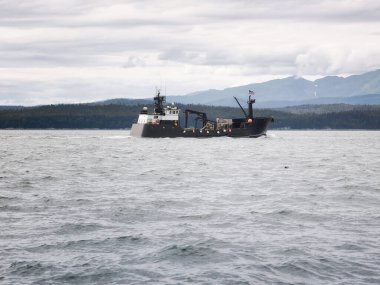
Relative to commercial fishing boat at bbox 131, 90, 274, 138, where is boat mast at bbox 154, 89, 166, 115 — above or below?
above

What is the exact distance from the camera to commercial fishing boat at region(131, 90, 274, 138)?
14775cm

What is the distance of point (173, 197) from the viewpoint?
122ft

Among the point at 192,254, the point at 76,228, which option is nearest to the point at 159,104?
the point at 76,228

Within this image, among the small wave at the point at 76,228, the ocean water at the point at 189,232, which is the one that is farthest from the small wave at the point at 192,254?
the small wave at the point at 76,228

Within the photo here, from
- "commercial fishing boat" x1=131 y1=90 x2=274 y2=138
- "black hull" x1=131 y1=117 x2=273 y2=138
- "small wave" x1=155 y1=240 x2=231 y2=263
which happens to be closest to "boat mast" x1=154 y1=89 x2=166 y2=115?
"commercial fishing boat" x1=131 y1=90 x2=274 y2=138

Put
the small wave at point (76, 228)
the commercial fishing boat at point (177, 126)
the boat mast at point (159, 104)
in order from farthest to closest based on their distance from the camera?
the commercial fishing boat at point (177, 126), the boat mast at point (159, 104), the small wave at point (76, 228)

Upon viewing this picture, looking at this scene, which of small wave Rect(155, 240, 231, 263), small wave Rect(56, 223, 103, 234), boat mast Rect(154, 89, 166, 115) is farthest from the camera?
boat mast Rect(154, 89, 166, 115)

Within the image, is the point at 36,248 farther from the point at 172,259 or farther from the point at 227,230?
the point at 227,230

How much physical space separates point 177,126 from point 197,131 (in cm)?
872

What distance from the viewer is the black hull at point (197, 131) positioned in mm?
149125

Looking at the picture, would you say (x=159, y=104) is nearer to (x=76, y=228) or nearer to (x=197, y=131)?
(x=197, y=131)

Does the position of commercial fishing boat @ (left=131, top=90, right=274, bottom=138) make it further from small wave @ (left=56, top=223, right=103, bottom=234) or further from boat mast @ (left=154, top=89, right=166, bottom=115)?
small wave @ (left=56, top=223, right=103, bottom=234)

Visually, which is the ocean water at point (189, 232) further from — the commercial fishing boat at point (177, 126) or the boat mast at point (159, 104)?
the commercial fishing boat at point (177, 126)

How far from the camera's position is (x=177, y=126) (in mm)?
151000
